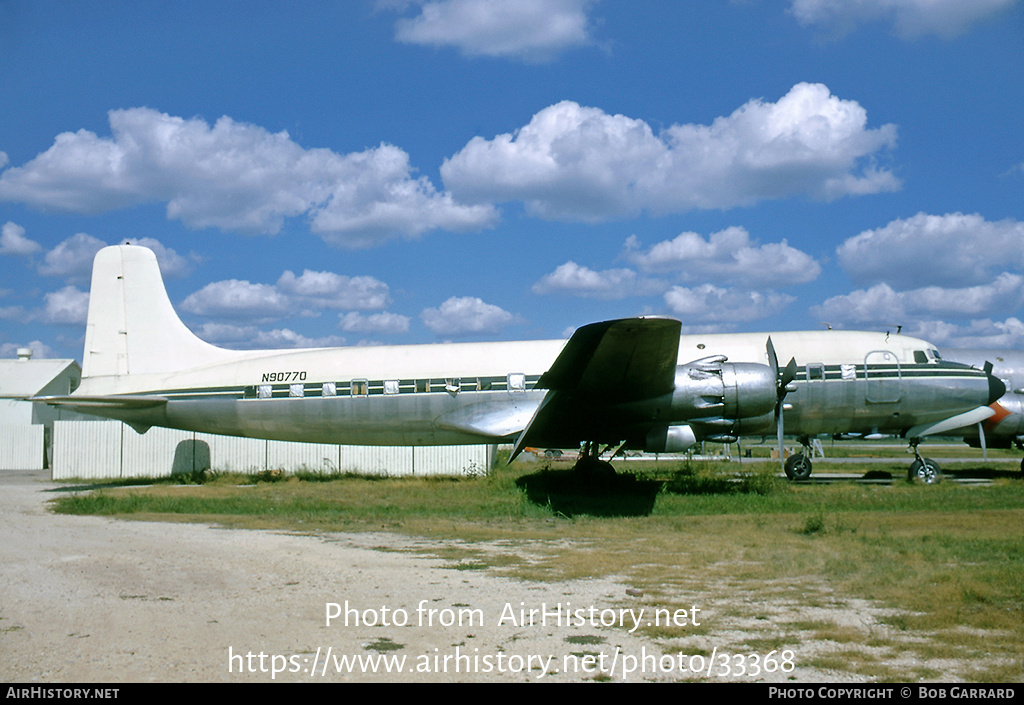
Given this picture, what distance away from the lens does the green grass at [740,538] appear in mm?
5445

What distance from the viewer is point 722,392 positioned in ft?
43.3

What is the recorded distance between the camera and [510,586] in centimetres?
707

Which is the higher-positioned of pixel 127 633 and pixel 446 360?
pixel 446 360

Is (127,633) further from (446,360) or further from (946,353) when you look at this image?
(946,353)

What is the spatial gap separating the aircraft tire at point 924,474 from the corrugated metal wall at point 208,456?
11.6 metres

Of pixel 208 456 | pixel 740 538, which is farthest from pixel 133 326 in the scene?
pixel 740 538

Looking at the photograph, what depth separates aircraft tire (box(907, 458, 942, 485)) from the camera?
56.3 feet

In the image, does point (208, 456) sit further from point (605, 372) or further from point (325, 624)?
point (325, 624)

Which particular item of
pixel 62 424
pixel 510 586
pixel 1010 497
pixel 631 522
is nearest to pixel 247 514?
pixel 631 522

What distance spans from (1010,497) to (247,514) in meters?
15.0

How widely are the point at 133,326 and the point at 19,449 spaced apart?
1652 cm

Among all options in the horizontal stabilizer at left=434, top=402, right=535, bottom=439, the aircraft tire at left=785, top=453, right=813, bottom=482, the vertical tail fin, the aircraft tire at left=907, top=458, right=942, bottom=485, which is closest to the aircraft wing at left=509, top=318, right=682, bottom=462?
the horizontal stabilizer at left=434, top=402, right=535, bottom=439

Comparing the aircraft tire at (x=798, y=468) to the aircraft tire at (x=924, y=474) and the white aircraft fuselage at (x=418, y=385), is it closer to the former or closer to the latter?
the white aircraft fuselage at (x=418, y=385)

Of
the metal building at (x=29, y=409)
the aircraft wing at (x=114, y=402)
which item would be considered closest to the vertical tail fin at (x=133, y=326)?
the aircraft wing at (x=114, y=402)
